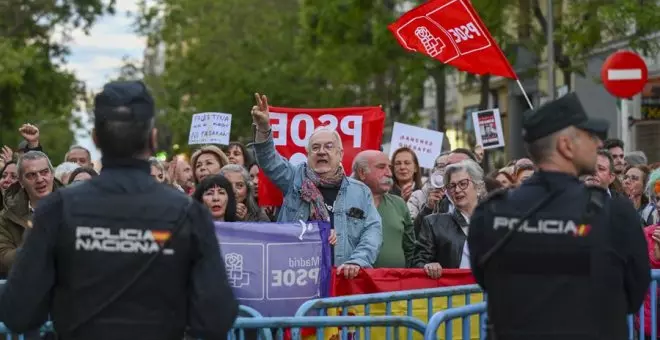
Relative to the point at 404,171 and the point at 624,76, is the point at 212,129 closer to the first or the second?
the point at 404,171

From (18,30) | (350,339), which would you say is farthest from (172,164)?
(18,30)

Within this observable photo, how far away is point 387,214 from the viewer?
1132 cm

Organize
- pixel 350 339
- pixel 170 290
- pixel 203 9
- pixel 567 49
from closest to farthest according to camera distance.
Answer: pixel 170 290 → pixel 350 339 → pixel 567 49 → pixel 203 9

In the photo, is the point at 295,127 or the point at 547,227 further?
the point at 295,127

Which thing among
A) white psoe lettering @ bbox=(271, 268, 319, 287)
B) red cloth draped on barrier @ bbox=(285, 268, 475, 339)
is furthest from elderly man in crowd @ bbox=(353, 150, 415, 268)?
white psoe lettering @ bbox=(271, 268, 319, 287)

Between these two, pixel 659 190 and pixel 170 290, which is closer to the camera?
pixel 170 290

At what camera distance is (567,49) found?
2697 centimetres

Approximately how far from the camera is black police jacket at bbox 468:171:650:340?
20.5 feet

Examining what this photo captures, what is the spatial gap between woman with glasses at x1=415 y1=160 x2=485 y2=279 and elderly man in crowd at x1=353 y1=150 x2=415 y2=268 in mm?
342

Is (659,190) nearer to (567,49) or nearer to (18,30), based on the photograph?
(567,49)

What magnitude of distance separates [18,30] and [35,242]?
39.4m

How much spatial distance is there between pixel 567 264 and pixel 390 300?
284 centimetres

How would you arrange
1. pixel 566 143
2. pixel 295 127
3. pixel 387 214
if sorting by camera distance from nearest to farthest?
pixel 566 143 → pixel 387 214 → pixel 295 127

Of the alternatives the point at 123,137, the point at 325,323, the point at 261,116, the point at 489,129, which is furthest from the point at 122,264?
the point at 489,129
